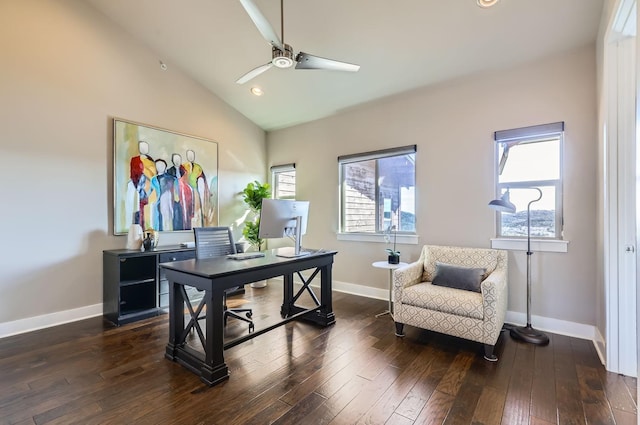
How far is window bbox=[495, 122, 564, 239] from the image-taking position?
311 centimetres

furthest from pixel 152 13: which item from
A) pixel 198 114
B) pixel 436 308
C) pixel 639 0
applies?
pixel 436 308

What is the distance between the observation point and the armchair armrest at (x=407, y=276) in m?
3.03

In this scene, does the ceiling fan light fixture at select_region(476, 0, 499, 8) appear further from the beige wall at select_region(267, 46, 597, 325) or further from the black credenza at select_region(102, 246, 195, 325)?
the black credenza at select_region(102, 246, 195, 325)

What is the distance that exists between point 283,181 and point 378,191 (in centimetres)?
200

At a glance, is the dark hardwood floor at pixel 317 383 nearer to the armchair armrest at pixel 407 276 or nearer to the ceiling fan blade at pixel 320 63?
the armchair armrest at pixel 407 276

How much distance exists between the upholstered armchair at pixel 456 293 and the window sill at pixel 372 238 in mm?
390

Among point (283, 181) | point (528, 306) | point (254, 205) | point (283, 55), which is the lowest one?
point (528, 306)

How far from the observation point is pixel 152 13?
136 inches

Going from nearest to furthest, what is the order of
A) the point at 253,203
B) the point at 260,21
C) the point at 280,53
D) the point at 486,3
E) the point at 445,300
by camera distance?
the point at 260,21, the point at 280,53, the point at 486,3, the point at 445,300, the point at 253,203

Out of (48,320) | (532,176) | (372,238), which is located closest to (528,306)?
(532,176)

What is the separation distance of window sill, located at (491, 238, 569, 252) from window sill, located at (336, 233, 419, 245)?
0.94 m

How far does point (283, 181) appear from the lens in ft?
18.5

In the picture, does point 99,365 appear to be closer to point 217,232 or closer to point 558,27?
point 217,232

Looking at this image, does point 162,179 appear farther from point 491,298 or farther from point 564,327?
point 564,327
